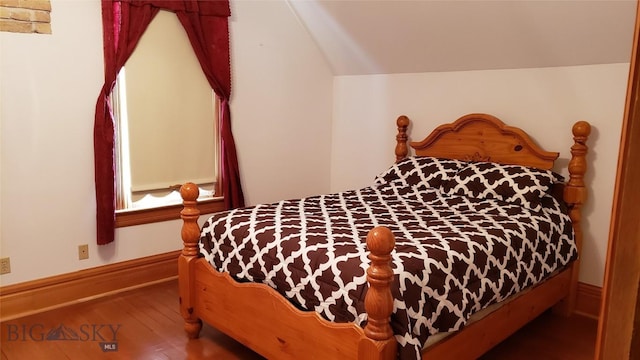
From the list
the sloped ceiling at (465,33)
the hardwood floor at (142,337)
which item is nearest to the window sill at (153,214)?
the hardwood floor at (142,337)

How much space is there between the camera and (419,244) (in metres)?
1.99

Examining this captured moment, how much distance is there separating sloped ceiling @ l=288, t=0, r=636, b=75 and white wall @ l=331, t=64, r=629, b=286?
0.08m

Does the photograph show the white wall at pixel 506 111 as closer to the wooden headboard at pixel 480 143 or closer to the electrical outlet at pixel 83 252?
the wooden headboard at pixel 480 143

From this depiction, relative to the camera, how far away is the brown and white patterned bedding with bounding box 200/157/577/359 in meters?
1.76

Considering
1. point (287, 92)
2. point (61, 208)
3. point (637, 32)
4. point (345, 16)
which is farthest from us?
point (287, 92)

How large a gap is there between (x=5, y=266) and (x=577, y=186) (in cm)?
339

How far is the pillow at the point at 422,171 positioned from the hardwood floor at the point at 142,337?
1.07m

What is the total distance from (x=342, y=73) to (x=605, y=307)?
12.8 ft

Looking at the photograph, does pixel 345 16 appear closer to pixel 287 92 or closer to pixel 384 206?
pixel 287 92

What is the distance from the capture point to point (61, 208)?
113 inches

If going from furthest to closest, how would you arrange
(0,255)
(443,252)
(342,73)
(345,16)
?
1. (342,73)
2. (345,16)
3. (0,255)
4. (443,252)

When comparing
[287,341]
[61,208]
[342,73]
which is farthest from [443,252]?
[342,73]

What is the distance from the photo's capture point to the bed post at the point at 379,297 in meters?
1.58

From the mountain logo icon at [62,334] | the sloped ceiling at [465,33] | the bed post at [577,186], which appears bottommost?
the mountain logo icon at [62,334]
